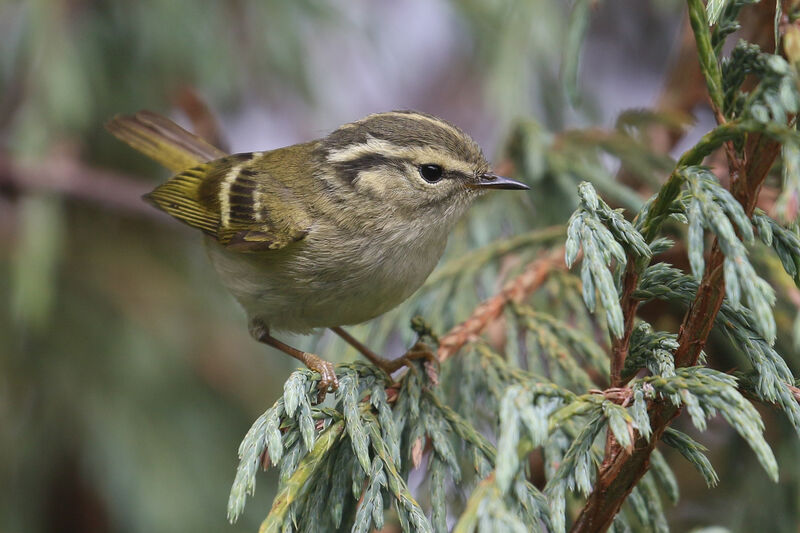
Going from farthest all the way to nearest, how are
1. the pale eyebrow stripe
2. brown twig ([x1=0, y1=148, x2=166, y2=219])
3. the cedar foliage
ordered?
1. brown twig ([x1=0, y1=148, x2=166, y2=219])
2. the pale eyebrow stripe
3. the cedar foliage

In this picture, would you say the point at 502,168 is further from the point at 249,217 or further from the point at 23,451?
the point at 23,451

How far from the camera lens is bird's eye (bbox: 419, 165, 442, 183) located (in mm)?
2107

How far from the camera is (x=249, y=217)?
228 centimetres

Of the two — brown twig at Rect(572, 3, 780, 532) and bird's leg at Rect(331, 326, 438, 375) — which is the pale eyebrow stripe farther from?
brown twig at Rect(572, 3, 780, 532)

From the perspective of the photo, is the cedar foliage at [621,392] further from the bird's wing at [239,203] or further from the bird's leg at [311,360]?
the bird's wing at [239,203]

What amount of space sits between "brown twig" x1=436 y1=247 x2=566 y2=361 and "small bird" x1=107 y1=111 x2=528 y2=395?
0.49ft

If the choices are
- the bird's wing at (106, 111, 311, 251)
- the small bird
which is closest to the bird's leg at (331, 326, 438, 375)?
the small bird

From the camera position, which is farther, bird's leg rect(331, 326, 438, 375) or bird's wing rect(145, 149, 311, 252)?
bird's wing rect(145, 149, 311, 252)

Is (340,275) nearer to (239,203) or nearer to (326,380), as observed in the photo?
(326,380)

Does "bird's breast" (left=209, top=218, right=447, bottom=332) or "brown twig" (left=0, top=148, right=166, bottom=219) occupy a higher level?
"brown twig" (left=0, top=148, right=166, bottom=219)

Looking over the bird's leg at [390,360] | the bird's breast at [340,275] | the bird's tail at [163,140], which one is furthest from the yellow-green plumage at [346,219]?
the bird's tail at [163,140]

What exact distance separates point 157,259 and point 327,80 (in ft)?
3.33

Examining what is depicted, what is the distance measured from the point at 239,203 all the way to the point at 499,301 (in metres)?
0.90

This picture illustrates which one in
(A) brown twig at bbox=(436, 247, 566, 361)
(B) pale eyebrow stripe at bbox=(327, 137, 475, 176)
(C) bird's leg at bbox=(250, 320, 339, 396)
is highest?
(B) pale eyebrow stripe at bbox=(327, 137, 475, 176)
